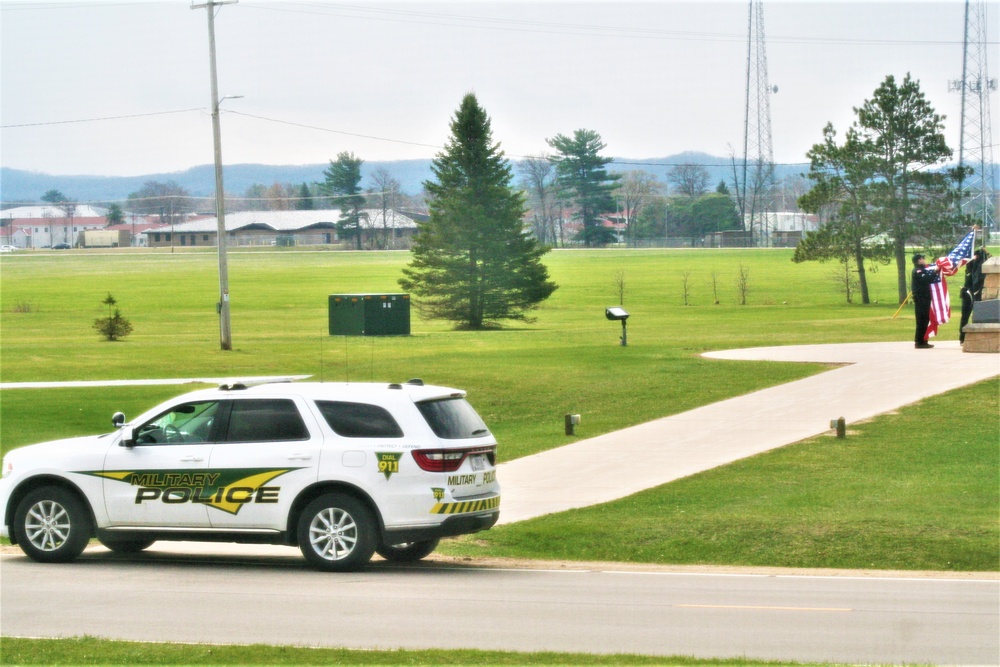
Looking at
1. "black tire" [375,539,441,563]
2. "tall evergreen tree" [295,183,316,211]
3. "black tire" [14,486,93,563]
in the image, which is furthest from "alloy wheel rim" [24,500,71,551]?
"tall evergreen tree" [295,183,316,211]

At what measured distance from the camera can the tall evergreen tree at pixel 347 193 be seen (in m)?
151

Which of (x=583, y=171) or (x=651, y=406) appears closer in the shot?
(x=651, y=406)

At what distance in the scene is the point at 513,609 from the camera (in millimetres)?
10156

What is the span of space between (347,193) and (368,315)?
363 ft

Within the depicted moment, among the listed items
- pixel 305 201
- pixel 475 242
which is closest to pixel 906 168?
pixel 475 242

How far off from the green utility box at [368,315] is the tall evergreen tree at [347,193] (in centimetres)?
10247

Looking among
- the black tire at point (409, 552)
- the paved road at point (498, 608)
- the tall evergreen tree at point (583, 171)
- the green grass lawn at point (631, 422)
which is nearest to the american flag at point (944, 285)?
the green grass lawn at point (631, 422)

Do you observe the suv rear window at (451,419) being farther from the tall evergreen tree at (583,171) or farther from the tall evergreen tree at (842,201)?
the tall evergreen tree at (583,171)

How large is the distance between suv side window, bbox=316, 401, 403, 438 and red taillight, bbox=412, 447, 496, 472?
0.29 meters

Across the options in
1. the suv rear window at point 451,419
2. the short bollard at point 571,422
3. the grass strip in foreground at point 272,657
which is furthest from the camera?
the short bollard at point 571,422

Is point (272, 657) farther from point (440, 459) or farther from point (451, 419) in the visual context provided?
point (451, 419)

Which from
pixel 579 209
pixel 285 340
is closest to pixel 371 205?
pixel 579 209

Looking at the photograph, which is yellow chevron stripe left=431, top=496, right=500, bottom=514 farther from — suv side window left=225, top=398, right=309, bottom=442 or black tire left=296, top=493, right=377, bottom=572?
suv side window left=225, top=398, right=309, bottom=442

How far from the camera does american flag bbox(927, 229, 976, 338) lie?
102 ft
